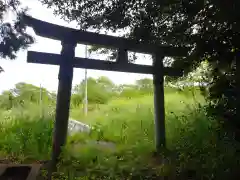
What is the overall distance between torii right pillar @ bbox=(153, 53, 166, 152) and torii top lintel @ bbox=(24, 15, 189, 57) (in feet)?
1.33

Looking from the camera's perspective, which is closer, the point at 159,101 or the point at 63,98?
the point at 63,98

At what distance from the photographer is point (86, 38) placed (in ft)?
13.5

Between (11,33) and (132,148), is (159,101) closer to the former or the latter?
(132,148)

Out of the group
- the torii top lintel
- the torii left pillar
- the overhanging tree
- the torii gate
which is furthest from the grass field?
the torii top lintel

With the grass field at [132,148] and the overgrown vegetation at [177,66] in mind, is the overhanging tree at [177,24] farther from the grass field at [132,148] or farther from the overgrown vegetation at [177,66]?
the grass field at [132,148]

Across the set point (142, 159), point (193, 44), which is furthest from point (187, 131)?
point (193, 44)

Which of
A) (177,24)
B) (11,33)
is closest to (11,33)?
(11,33)

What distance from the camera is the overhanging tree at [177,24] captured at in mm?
3127

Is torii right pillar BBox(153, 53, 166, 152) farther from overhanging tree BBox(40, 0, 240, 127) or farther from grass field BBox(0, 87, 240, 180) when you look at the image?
overhanging tree BBox(40, 0, 240, 127)

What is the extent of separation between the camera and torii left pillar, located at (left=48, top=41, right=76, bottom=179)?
12.8 ft

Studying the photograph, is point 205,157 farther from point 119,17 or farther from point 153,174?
point 119,17

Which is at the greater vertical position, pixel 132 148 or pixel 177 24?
pixel 177 24

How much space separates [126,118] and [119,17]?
4084mm

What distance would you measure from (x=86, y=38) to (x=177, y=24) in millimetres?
1471
